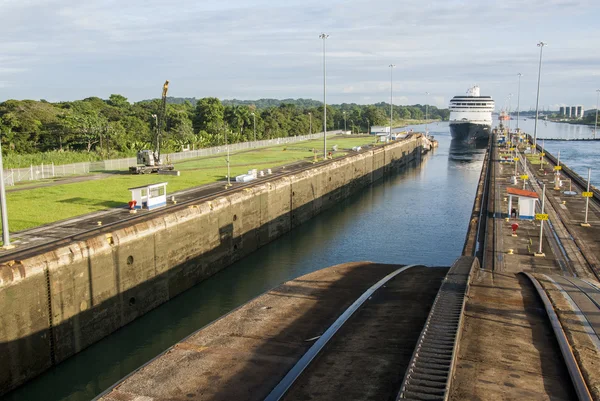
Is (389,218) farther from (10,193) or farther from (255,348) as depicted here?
(255,348)

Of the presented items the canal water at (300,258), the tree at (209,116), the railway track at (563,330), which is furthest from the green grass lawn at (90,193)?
the tree at (209,116)

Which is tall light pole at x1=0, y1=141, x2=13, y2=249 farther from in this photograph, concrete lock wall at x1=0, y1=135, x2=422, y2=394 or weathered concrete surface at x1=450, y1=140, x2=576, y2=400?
weathered concrete surface at x1=450, y1=140, x2=576, y2=400

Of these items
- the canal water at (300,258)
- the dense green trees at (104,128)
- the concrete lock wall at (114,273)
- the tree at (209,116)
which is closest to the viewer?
the concrete lock wall at (114,273)

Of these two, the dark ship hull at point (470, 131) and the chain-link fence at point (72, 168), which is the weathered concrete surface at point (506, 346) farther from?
the dark ship hull at point (470, 131)

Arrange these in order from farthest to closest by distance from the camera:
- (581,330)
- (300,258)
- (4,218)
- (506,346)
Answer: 1. (300,258)
2. (4,218)
3. (581,330)
4. (506,346)

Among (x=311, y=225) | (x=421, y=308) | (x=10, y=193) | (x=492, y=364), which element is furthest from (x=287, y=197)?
(x=492, y=364)

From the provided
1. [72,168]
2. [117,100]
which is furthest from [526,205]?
[117,100]

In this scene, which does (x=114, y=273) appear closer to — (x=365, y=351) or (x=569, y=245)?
(x=365, y=351)
